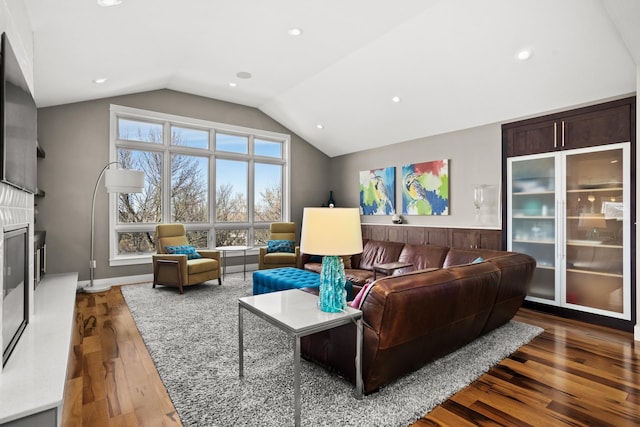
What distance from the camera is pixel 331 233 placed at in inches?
80.5

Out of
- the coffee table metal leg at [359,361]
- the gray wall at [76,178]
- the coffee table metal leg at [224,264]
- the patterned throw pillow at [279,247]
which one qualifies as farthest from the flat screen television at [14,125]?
the patterned throw pillow at [279,247]

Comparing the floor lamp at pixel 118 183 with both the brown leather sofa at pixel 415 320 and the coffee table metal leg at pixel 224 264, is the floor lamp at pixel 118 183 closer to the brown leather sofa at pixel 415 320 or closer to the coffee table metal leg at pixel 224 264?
the coffee table metal leg at pixel 224 264

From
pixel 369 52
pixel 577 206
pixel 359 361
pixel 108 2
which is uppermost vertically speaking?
pixel 369 52

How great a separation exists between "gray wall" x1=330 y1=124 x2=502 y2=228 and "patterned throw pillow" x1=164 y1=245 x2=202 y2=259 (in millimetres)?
3422

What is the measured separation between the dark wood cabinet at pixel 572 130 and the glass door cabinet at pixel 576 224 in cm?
10

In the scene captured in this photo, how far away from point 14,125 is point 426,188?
17.1 feet

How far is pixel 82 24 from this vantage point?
2902 millimetres

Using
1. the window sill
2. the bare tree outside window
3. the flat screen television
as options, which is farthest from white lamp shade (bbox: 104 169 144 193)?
the flat screen television

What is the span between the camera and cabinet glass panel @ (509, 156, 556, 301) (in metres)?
4.15

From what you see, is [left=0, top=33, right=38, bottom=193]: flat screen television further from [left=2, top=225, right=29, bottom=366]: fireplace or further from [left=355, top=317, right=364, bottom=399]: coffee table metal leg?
[left=355, top=317, right=364, bottom=399]: coffee table metal leg

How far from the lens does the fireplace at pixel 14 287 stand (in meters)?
1.93

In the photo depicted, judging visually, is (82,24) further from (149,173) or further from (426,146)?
(426,146)

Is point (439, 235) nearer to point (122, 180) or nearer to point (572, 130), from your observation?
point (572, 130)

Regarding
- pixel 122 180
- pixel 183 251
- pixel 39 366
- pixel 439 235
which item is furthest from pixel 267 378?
pixel 439 235
